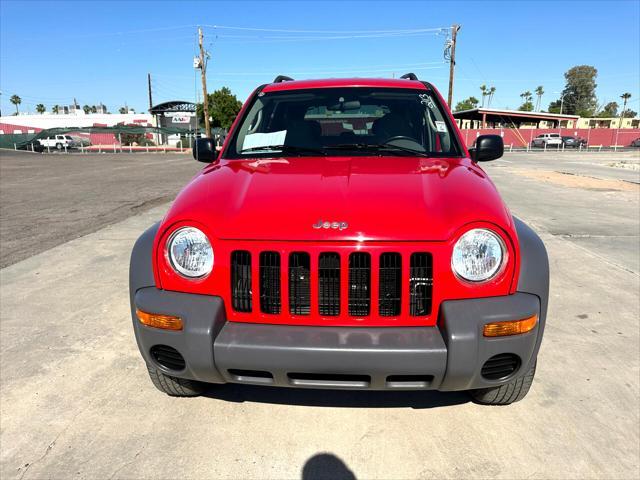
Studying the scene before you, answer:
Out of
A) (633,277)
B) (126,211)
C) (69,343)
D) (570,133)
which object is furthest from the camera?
(570,133)

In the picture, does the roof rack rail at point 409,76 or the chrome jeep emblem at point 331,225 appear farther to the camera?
the roof rack rail at point 409,76

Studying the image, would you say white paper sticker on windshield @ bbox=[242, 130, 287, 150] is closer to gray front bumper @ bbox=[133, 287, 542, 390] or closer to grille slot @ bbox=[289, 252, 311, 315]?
grille slot @ bbox=[289, 252, 311, 315]

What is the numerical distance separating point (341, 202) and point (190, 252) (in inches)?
29.2

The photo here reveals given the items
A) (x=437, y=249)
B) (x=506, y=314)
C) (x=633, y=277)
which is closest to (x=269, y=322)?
(x=437, y=249)

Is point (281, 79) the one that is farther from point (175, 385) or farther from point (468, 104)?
point (468, 104)

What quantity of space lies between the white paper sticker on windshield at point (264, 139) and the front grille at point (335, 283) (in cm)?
128

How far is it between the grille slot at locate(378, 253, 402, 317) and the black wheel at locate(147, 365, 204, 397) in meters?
1.20

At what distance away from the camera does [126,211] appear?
8.71 metres

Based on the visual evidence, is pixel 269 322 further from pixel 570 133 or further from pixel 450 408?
pixel 570 133

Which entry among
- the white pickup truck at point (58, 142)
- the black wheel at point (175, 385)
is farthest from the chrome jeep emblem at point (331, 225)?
the white pickup truck at point (58, 142)

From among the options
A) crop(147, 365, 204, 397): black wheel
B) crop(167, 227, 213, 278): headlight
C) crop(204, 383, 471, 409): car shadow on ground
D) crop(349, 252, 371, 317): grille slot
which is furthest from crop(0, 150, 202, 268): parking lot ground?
crop(349, 252, 371, 317): grille slot

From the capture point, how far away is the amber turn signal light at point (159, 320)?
1989mm

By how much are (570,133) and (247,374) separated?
54799 millimetres

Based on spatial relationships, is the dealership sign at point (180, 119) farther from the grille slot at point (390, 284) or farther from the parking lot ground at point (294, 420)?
the grille slot at point (390, 284)
